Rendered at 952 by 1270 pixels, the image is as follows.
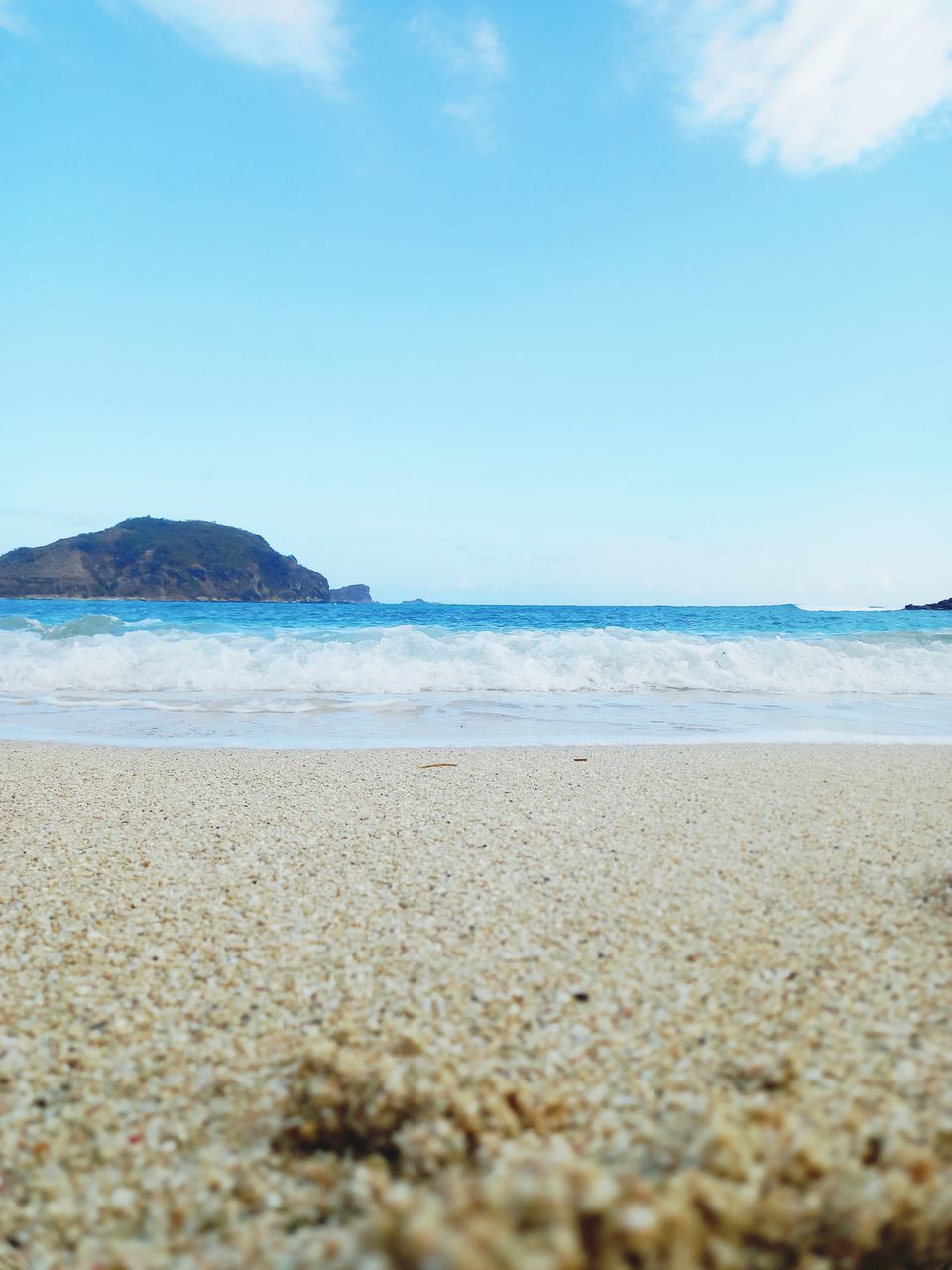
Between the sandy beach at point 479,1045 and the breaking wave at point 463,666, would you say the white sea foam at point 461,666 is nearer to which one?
the breaking wave at point 463,666

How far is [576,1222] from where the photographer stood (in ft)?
3.24

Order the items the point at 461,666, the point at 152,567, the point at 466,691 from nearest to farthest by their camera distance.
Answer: the point at 466,691 → the point at 461,666 → the point at 152,567

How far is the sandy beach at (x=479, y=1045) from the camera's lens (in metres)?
1.17

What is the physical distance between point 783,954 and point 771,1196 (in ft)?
4.17

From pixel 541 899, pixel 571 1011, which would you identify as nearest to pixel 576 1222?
pixel 571 1011

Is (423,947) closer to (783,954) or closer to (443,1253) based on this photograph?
(783,954)

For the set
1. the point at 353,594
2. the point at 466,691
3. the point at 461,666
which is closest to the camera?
the point at 466,691

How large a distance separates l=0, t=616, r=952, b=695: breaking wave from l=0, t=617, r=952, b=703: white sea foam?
0.07 ft

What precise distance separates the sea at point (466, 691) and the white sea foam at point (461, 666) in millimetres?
38

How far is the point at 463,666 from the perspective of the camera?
45.6 ft

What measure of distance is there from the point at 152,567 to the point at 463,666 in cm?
6137

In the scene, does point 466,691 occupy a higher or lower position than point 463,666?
lower

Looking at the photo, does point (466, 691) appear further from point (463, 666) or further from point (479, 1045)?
point (479, 1045)

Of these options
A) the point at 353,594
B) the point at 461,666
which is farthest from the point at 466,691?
the point at 353,594
